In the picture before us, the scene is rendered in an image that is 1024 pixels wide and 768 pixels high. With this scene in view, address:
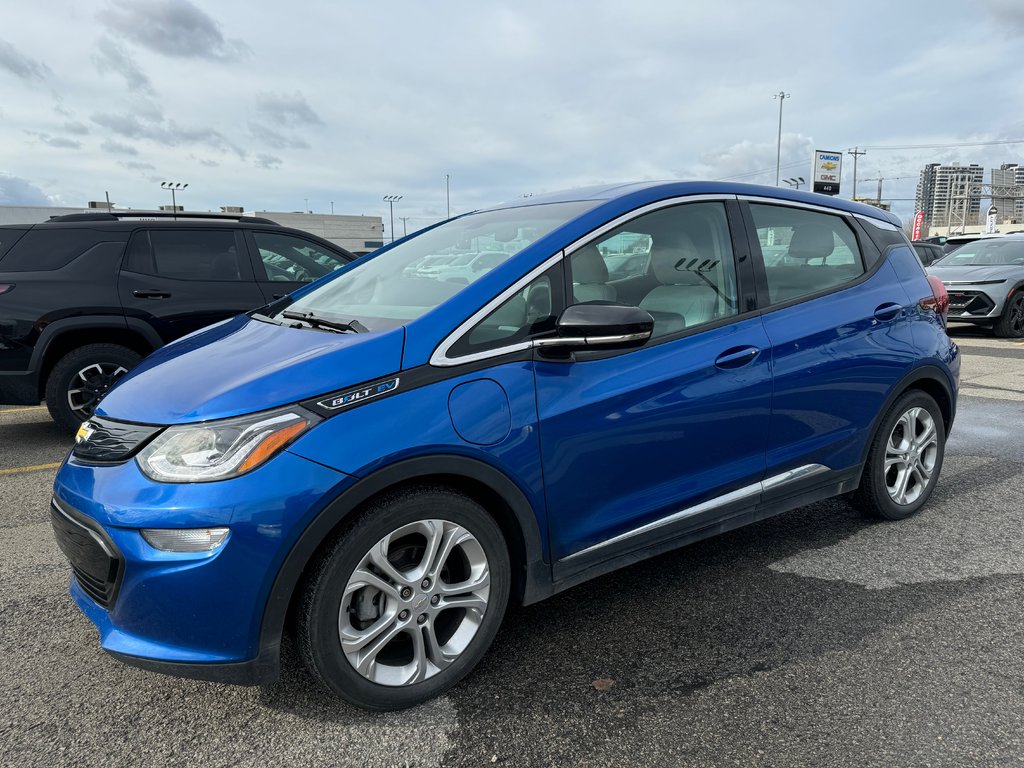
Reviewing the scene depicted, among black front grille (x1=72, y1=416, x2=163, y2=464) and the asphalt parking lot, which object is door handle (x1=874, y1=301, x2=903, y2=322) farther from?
black front grille (x1=72, y1=416, x2=163, y2=464)

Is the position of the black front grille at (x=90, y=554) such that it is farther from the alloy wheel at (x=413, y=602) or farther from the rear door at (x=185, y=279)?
the rear door at (x=185, y=279)

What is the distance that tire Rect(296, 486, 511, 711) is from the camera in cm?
215

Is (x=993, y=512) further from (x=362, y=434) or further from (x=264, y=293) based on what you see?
(x=264, y=293)

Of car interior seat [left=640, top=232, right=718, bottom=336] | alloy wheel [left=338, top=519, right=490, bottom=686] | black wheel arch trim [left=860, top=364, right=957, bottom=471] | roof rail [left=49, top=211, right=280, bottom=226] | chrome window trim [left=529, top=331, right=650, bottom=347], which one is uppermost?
roof rail [left=49, top=211, right=280, bottom=226]

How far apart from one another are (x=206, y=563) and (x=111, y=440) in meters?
0.57

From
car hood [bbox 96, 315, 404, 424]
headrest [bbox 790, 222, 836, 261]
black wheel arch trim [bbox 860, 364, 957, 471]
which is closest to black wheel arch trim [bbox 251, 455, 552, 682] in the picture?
car hood [bbox 96, 315, 404, 424]

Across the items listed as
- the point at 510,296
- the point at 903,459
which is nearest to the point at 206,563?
the point at 510,296

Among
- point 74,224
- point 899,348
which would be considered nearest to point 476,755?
point 899,348

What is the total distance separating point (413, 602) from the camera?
2.30 meters

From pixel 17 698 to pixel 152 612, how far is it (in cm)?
80

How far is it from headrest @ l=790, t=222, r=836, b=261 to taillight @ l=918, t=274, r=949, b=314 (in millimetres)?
628

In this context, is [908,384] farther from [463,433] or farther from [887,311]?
[463,433]

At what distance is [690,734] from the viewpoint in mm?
2215

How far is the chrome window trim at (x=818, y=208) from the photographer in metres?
3.32
